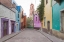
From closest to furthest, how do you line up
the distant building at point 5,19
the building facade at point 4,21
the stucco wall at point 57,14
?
the stucco wall at point 57,14
the building facade at point 4,21
the distant building at point 5,19

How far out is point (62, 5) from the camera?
1512 cm

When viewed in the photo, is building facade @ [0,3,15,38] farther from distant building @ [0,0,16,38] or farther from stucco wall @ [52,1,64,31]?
stucco wall @ [52,1,64,31]

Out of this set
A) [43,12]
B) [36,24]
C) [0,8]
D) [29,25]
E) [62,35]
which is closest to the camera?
[62,35]

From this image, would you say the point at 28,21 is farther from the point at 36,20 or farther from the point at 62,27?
the point at 62,27

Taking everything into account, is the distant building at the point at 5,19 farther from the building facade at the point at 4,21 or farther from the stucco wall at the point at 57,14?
Answer: the stucco wall at the point at 57,14

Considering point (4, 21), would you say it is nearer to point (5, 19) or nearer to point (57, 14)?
point (5, 19)

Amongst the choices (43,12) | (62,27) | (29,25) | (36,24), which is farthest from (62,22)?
(29,25)

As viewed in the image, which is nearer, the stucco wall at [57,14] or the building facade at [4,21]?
the stucco wall at [57,14]

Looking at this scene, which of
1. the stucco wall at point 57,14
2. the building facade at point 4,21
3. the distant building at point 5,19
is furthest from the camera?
the distant building at point 5,19

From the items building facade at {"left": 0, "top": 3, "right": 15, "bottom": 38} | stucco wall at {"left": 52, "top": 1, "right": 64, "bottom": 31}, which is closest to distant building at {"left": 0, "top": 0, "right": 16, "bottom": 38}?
building facade at {"left": 0, "top": 3, "right": 15, "bottom": 38}

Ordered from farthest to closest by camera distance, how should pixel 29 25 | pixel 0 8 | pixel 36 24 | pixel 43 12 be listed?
pixel 29 25 → pixel 36 24 → pixel 43 12 → pixel 0 8

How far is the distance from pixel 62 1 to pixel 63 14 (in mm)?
1415

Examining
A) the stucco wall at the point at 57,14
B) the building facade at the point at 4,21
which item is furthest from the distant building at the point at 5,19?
the stucco wall at the point at 57,14

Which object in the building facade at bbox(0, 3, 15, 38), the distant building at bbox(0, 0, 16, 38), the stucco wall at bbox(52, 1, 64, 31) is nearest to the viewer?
the stucco wall at bbox(52, 1, 64, 31)
